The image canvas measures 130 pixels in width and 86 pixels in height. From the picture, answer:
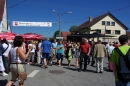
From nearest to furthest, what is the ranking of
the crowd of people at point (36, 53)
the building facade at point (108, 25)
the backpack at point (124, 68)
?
the backpack at point (124, 68) → the crowd of people at point (36, 53) → the building facade at point (108, 25)

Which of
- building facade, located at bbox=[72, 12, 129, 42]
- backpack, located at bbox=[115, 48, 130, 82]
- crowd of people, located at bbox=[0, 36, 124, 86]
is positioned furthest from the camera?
building facade, located at bbox=[72, 12, 129, 42]

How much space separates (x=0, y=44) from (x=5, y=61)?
90 cm

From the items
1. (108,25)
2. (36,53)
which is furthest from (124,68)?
(108,25)

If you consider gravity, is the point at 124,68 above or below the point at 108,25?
below

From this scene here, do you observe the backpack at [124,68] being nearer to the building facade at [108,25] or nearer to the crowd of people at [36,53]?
the crowd of people at [36,53]

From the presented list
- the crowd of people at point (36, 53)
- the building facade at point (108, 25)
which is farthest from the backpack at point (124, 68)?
the building facade at point (108, 25)

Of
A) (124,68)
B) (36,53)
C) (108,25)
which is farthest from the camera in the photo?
(108,25)

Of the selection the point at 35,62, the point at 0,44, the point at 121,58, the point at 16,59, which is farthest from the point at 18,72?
the point at 35,62

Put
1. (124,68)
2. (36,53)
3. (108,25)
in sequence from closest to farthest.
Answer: (124,68) < (36,53) < (108,25)

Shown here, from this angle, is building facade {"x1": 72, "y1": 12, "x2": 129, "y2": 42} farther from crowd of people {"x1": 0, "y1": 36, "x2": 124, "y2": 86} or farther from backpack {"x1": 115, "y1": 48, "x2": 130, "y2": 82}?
backpack {"x1": 115, "y1": 48, "x2": 130, "y2": 82}

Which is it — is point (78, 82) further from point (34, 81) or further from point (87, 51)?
point (87, 51)

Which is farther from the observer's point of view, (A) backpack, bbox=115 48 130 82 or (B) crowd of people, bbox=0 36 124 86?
(B) crowd of people, bbox=0 36 124 86

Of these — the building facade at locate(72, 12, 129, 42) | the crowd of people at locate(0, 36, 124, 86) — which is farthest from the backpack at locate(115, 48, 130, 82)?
the building facade at locate(72, 12, 129, 42)

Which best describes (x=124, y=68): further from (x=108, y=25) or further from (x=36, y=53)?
(x=108, y=25)
